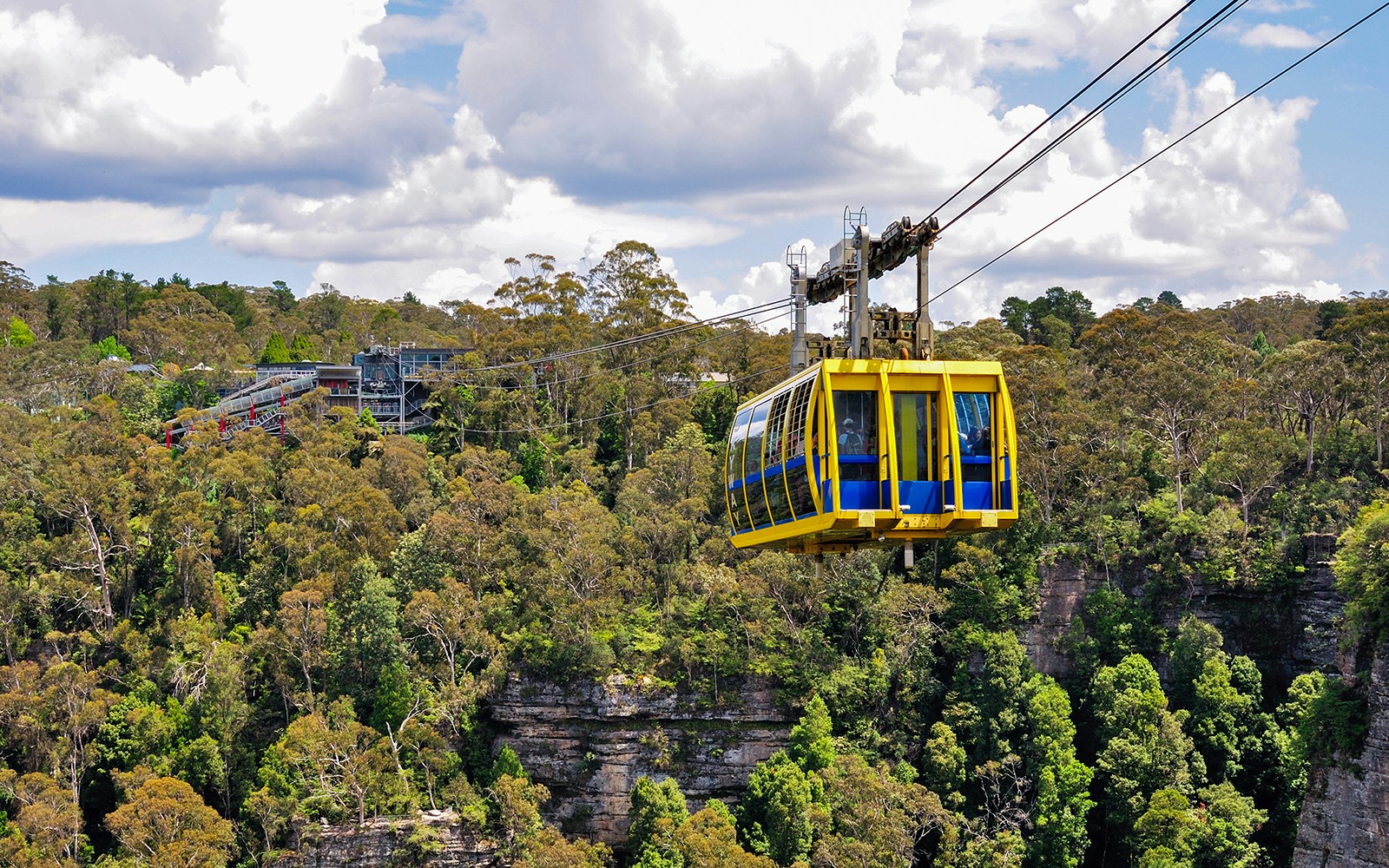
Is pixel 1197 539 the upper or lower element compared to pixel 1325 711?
upper

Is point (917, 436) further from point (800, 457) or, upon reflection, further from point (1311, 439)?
point (1311, 439)

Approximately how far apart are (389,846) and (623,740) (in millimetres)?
7360

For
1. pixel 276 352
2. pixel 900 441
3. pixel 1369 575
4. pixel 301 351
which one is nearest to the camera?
pixel 900 441

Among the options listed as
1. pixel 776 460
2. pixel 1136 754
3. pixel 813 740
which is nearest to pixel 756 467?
pixel 776 460

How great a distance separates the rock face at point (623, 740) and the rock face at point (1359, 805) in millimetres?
14428

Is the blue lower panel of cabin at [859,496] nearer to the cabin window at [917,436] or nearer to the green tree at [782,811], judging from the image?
the cabin window at [917,436]

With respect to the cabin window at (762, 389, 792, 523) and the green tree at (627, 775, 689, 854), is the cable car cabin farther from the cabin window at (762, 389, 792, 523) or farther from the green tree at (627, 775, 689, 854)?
the green tree at (627, 775, 689, 854)

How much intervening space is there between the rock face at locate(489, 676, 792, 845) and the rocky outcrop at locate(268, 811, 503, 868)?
345 cm

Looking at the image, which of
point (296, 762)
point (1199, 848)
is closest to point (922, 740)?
point (1199, 848)

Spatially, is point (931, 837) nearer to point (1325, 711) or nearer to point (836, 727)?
point (836, 727)

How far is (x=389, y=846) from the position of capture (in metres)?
37.6

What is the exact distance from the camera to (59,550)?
46156 millimetres

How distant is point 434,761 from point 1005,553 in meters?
18.9

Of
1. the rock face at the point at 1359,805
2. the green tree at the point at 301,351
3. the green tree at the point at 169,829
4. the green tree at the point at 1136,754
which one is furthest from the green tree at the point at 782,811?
the green tree at the point at 301,351
